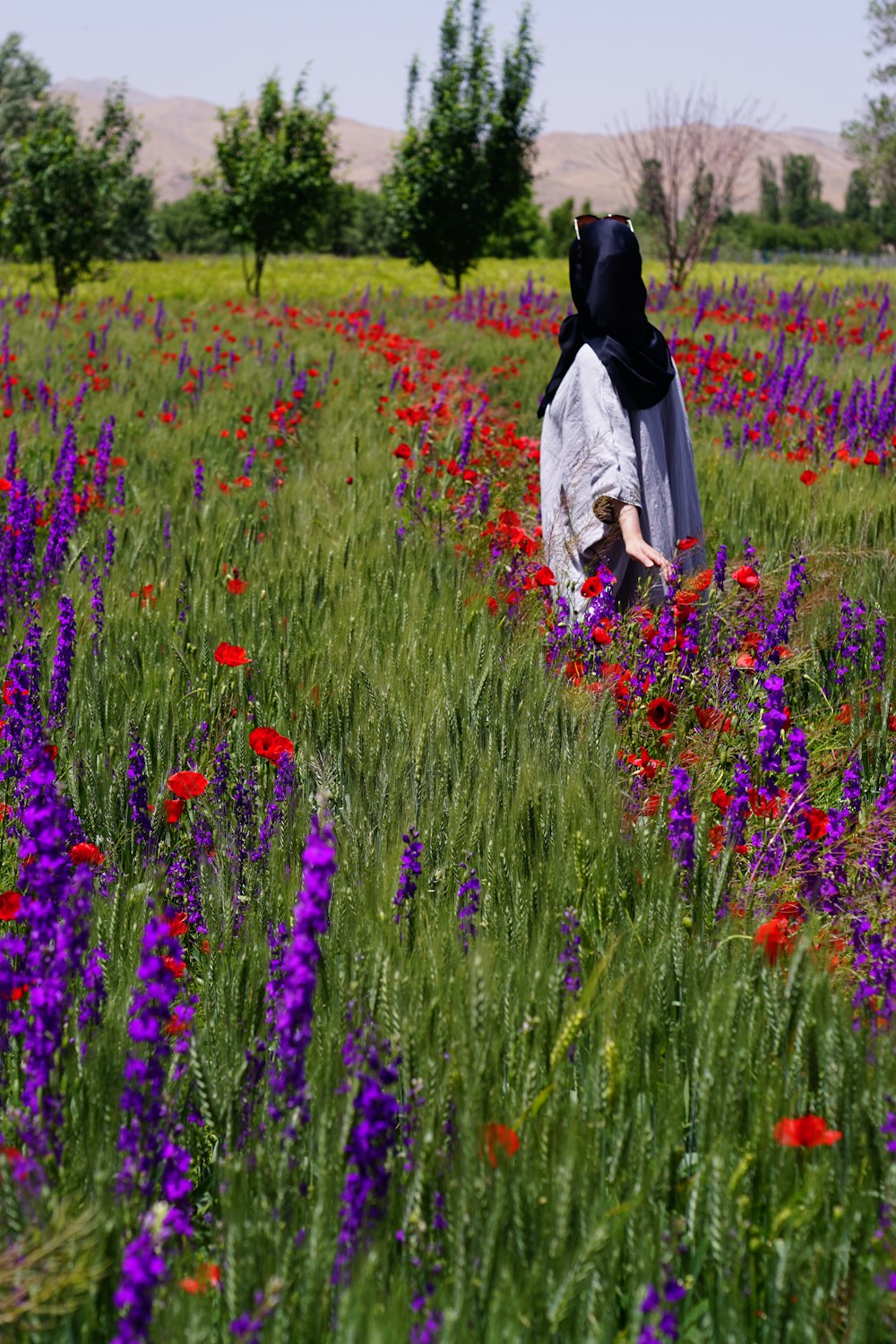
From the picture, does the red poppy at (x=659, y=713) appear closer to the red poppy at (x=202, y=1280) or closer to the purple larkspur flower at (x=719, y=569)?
the purple larkspur flower at (x=719, y=569)

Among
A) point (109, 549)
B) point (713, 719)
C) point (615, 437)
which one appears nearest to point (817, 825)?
point (713, 719)

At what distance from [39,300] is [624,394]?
13613 millimetres

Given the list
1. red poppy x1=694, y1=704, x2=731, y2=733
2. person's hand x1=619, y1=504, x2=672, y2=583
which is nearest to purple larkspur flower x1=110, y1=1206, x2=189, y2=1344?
red poppy x1=694, y1=704, x2=731, y2=733

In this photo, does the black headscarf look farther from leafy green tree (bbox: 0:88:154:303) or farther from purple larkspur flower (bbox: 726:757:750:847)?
leafy green tree (bbox: 0:88:154:303)

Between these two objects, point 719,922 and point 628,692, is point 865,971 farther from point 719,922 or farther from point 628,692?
point 628,692

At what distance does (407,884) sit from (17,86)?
2921 inches

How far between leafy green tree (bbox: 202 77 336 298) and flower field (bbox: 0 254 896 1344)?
20.2 metres

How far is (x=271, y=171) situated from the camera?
2214cm

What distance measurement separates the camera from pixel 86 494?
5156 millimetres

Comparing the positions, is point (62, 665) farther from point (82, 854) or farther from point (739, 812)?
point (739, 812)

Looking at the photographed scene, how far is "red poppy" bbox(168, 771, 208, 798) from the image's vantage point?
6.95ft

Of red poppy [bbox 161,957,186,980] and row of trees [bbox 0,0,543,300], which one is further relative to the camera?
row of trees [bbox 0,0,543,300]

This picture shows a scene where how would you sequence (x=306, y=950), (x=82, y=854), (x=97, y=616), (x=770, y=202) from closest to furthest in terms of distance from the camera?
(x=306, y=950), (x=82, y=854), (x=97, y=616), (x=770, y=202)

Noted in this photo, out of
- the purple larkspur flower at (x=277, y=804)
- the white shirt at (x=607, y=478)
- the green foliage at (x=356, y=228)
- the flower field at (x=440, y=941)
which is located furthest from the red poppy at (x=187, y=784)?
the green foliage at (x=356, y=228)
